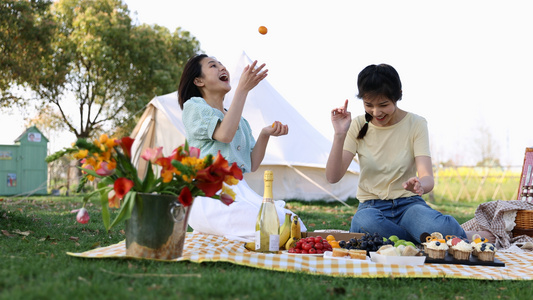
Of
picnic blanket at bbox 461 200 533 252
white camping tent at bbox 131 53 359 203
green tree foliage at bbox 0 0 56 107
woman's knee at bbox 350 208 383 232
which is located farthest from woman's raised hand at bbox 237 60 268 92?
green tree foliage at bbox 0 0 56 107

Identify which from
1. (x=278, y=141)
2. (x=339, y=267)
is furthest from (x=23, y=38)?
(x=339, y=267)

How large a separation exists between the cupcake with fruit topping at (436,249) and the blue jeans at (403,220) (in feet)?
1.17

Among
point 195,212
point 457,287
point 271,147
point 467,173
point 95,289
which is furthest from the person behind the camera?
point 467,173

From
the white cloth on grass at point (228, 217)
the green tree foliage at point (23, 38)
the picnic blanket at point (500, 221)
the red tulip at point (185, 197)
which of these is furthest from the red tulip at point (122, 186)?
the green tree foliage at point (23, 38)

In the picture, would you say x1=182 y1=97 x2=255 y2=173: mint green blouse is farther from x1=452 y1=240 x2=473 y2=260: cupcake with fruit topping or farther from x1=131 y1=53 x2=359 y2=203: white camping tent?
x1=131 y1=53 x2=359 y2=203: white camping tent

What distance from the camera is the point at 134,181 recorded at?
2084 mm

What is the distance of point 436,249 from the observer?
96.9 inches

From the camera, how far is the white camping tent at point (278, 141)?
358 inches

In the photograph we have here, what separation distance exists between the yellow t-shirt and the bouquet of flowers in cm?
130

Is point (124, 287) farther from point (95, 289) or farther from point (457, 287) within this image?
point (457, 287)

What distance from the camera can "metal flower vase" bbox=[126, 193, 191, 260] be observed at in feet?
6.74

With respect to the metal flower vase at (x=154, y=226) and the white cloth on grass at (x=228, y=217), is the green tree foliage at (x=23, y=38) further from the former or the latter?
the metal flower vase at (x=154, y=226)

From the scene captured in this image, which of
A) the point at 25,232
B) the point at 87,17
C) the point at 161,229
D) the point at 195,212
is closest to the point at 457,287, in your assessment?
the point at 161,229

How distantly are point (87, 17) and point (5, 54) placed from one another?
412 centimetres
